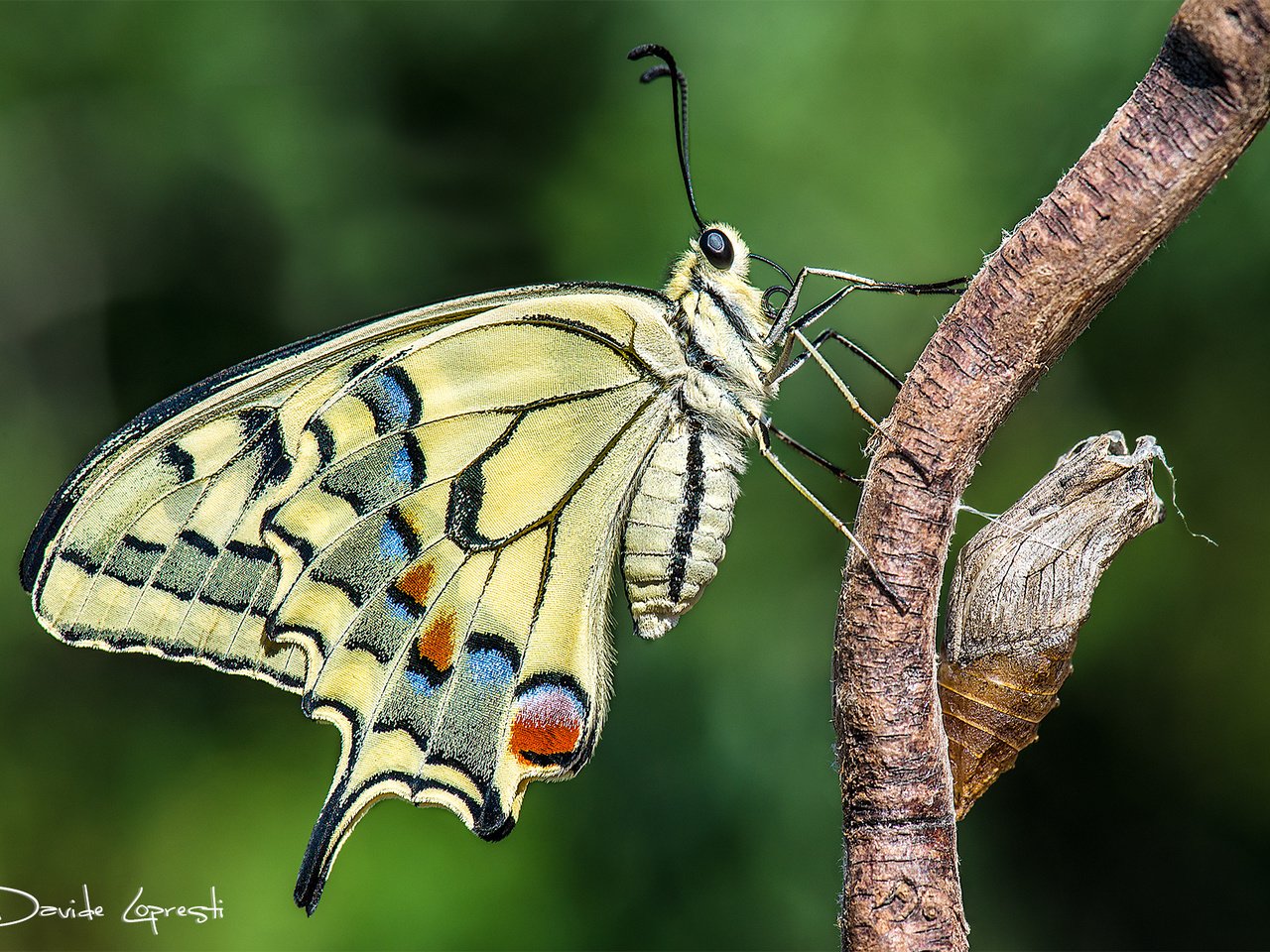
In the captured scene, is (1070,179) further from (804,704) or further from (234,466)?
(804,704)

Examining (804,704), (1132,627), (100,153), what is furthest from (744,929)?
(100,153)

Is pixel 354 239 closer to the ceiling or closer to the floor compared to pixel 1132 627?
closer to the ceiling

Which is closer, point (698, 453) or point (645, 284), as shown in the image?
point (698, 453)

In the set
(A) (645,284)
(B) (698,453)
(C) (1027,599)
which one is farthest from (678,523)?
(A) (645,284)

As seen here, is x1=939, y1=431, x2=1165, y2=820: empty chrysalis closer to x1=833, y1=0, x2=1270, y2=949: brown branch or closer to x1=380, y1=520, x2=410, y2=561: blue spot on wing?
x1=833, y1=0, x2=1270, y2=949: brown branch

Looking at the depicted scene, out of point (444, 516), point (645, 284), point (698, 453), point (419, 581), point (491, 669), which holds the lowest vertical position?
point (491, 669)

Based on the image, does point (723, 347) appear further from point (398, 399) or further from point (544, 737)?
point (544, 737)
